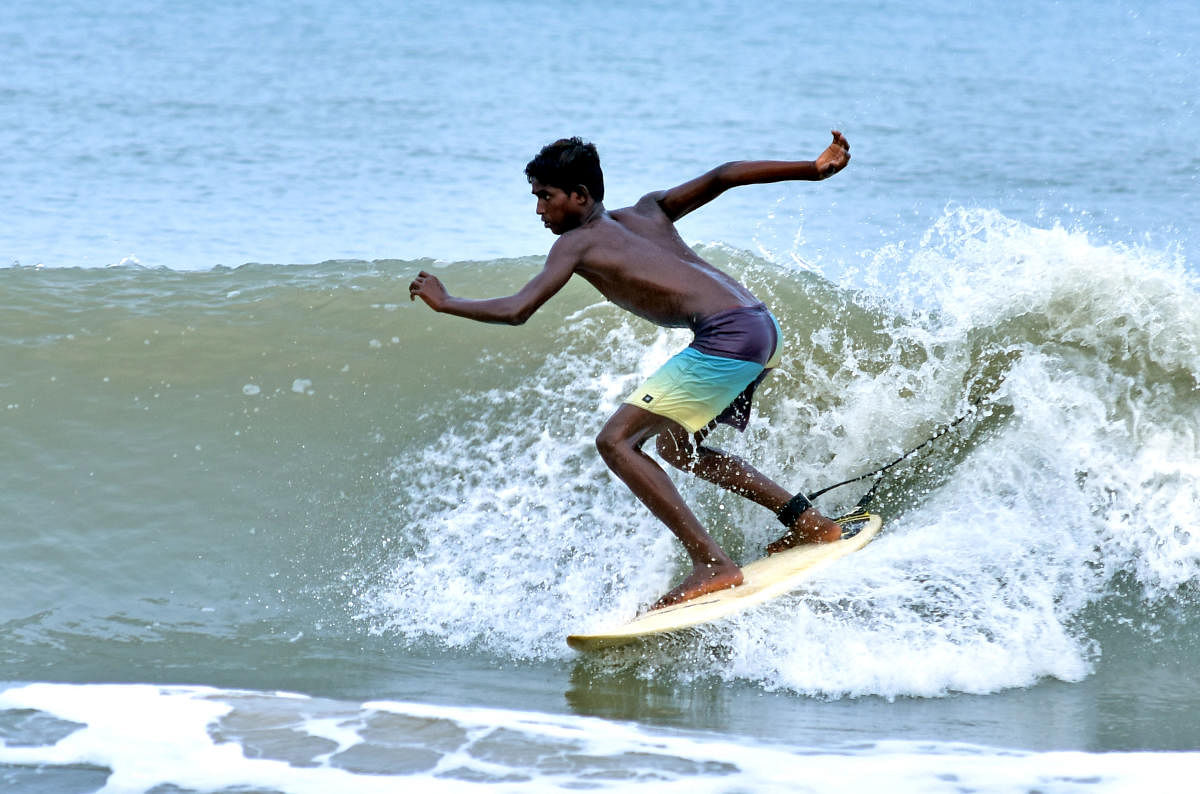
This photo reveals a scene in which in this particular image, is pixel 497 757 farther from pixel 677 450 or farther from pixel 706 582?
pixel 677 450

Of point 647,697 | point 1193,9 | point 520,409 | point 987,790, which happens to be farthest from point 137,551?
point 1193,9

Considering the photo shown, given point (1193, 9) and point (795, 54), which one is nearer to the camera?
point (795, 54)

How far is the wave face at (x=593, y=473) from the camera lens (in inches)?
192

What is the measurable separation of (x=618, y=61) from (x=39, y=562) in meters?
18.7

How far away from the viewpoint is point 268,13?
2934 cm

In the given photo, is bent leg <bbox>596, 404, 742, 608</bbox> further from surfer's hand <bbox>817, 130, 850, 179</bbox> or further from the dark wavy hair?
surfer's hand <bbox>817, 130, 850, 179</bbox>

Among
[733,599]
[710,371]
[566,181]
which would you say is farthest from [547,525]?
[566,181]

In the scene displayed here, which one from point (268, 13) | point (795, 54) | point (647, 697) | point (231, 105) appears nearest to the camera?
point (647, 697)

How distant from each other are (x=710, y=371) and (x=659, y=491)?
451mm

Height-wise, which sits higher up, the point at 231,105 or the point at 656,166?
the point at 231,105

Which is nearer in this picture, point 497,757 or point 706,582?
point 497,757

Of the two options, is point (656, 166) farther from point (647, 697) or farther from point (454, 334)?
point (647, 697)

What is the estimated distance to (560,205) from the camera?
4484 millimetres

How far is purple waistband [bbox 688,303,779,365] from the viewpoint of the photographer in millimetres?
4527
